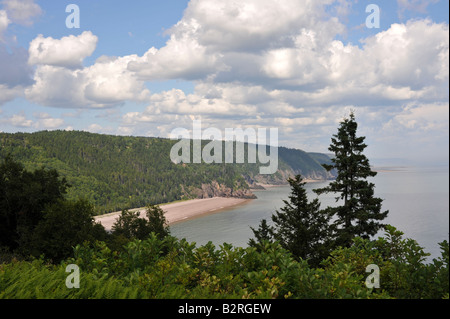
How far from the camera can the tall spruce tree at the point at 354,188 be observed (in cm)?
2941

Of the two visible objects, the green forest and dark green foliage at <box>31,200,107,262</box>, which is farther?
dark green foliage at <box>31,200,107,262</box>

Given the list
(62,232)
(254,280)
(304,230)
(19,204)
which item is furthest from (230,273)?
(19,204)

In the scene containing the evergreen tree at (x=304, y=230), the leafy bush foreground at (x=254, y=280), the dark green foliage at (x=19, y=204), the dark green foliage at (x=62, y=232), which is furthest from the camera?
the dark green foliage at (x=19, y=204)

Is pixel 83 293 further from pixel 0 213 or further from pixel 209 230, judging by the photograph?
pixel 209 230

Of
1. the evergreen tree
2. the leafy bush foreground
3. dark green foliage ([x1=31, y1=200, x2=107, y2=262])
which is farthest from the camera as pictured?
the evergreen tree

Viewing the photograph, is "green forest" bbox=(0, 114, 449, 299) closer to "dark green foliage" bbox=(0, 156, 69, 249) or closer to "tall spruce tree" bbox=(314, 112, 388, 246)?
"tall spruce tree" bbox=(314, 112, 388, 246)

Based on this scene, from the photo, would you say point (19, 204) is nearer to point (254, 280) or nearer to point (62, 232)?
point (62, 232)

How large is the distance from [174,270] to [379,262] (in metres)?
4.44

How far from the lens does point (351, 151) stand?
30625 millimetres

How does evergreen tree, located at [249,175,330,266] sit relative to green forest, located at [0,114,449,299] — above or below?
below

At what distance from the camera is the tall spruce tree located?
2941 centimetres

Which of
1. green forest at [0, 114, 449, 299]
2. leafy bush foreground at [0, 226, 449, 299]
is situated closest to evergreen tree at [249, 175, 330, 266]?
green forest at [0, 114, 449, 299]

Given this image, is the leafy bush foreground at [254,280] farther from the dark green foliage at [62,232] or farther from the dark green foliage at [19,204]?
the dark green foliage at [19,204]

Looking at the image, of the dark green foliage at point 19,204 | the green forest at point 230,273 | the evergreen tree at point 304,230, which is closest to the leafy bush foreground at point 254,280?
the green forest at point 230,273
